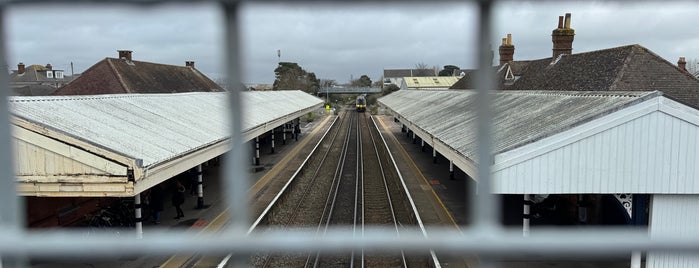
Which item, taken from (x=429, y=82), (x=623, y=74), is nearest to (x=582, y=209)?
(x=623, y=74)

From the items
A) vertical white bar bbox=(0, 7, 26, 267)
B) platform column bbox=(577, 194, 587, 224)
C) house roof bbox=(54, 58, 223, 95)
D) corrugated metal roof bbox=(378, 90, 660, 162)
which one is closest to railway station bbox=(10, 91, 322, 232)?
corrugated metal roof bbox=(378, 90, 660, 162)

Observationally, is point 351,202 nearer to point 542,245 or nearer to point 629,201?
point 629,201

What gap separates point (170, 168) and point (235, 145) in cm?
909

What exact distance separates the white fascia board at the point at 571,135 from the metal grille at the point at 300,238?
284 inches

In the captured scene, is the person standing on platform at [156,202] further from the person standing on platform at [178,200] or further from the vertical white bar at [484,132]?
the vertical white bar at [484,132]

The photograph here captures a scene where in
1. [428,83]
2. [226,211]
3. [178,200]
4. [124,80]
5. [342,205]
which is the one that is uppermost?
[428,83]

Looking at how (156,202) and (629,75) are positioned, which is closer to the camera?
(156,202)

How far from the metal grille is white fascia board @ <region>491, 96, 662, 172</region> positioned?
7.21m

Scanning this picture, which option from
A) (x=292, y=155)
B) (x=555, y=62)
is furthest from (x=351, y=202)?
(x=555, y=62)

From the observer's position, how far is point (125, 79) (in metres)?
27.7

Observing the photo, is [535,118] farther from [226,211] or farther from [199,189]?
[226,211]

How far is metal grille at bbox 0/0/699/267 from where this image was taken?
42.3 inches

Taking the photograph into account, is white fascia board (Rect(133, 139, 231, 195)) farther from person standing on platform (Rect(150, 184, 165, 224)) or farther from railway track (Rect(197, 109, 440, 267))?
person standing on platform (Rect(150, 184, 165, 224))

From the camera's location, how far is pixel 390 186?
1767 centimetres
